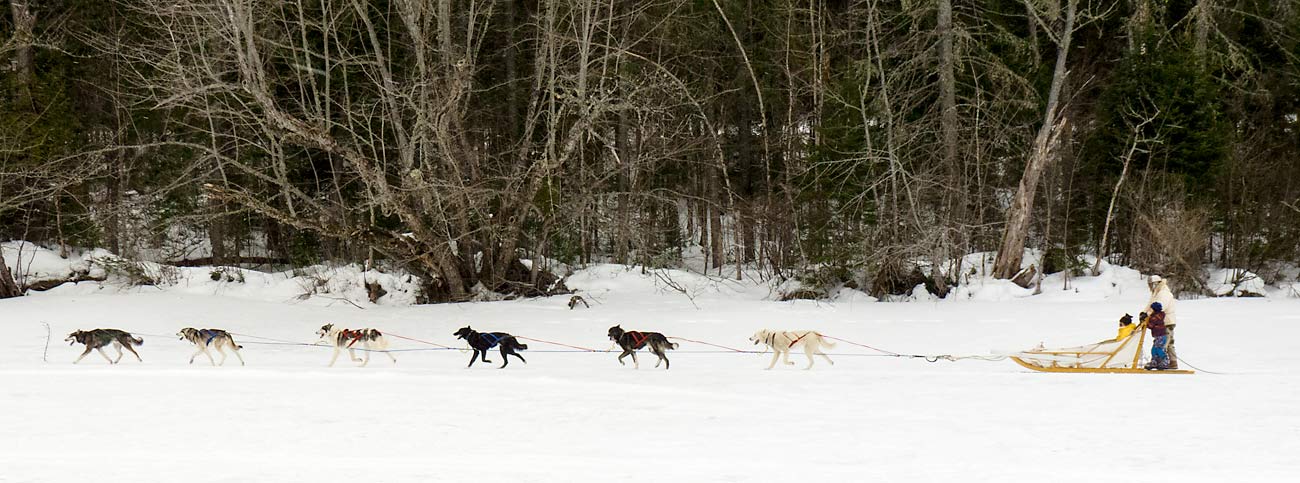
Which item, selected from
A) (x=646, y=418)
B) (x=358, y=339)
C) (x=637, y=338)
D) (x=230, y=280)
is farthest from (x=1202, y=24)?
(x=230, y=280)

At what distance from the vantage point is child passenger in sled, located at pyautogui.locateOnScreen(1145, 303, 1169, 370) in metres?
9.91

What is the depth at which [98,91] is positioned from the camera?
27.1 metres

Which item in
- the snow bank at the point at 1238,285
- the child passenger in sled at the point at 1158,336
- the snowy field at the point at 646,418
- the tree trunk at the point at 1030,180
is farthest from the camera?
the snow bank at the point at 1238,285

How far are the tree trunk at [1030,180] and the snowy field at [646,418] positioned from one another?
7.37m

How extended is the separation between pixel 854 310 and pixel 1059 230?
30.8ft

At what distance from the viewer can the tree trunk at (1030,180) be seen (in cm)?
2016

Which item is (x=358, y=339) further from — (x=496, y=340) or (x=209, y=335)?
(x=209, y=335)

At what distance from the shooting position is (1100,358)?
33.3 ft

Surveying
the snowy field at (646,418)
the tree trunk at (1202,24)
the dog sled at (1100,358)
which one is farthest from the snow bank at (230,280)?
the tree trunk at (1202,24)

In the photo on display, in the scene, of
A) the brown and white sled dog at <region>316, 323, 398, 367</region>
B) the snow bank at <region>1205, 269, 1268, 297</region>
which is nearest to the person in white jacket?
the brown and white sled dog at <region>316, 323, 398, 367</region>

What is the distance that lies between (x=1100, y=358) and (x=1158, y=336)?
2.19 ft

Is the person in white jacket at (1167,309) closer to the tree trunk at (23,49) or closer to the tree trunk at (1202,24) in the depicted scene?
the tree trunk at (1202,24)

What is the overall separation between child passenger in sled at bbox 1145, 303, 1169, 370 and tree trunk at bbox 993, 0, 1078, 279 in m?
11.1

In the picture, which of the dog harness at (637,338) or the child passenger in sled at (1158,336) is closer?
the child passenger in sled at (1158,336)
